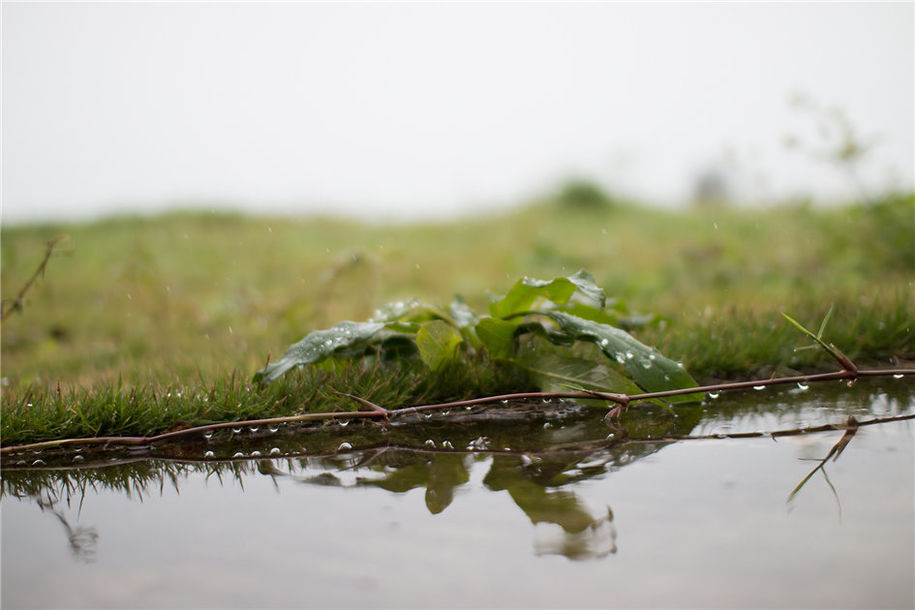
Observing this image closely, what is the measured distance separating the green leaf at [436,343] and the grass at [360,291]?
0.26 ft

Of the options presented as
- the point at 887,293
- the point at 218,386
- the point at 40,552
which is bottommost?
the point at 40,552

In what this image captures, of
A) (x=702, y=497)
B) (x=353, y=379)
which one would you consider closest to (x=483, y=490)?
(x=702, y=497)

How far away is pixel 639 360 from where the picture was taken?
1.72 meters

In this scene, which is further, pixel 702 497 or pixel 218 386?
pixel 218 386

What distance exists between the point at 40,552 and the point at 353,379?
871 millimetres

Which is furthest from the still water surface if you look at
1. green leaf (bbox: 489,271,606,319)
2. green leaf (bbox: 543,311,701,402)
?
green leaf (bbox: 489,271,606,319)

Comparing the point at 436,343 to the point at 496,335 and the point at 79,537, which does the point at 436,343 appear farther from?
the point at 79,537

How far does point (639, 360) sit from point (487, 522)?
2.40 feet

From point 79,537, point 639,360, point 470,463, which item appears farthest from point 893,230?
point 79,537

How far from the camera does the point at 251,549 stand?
1127 mm

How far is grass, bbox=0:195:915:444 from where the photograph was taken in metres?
1.86

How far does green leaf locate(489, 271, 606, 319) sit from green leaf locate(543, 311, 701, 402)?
0.08 m

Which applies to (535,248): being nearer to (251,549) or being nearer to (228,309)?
(228,309)

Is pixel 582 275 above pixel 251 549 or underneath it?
above
